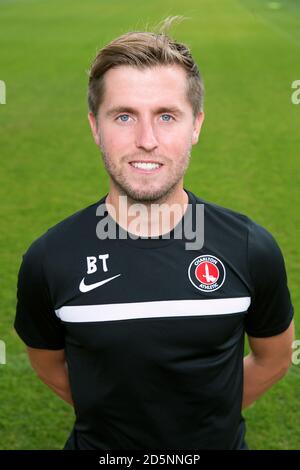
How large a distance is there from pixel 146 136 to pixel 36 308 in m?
0.66

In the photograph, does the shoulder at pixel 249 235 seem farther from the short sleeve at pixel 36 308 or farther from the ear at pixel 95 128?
the short sleeve at pixel 36 308

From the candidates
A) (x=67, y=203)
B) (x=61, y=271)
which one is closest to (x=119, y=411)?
(x=61, y=271)

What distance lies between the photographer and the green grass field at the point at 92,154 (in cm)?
424

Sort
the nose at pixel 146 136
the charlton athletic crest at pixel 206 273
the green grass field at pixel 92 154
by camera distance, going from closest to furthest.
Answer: the nose at pixel 146 136 → the charlton athletic crest at pixel 206 273 → the green grass field at pixel 92 154

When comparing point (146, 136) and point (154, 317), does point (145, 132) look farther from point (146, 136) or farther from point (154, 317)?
point (154, 317)

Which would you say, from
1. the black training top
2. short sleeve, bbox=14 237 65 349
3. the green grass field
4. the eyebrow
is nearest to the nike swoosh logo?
the black training top

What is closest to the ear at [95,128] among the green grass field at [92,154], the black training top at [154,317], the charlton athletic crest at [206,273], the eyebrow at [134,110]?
the eyebrow at [134,110]

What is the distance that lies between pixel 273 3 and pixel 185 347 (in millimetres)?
24508

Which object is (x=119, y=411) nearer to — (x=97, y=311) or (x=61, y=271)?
(x=97, y=311)

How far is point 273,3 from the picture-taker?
2450 centimetres

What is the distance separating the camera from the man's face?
199 centimetres

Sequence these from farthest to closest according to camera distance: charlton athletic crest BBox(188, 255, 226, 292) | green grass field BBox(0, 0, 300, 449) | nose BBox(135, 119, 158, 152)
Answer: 1. green grass field BBox(0, 0, 300, 449)
2. charlton athletic crest BBox(188, 255, 226, 292)
3. nose BBox(135, 119, 158, 152)

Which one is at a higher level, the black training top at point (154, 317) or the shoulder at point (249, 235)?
the shoulder at point (249, 235)

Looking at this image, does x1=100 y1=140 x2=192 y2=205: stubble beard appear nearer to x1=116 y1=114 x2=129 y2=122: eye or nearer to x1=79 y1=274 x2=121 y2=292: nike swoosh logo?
x1=116 y1=114 x2=129 y2=122: eye
